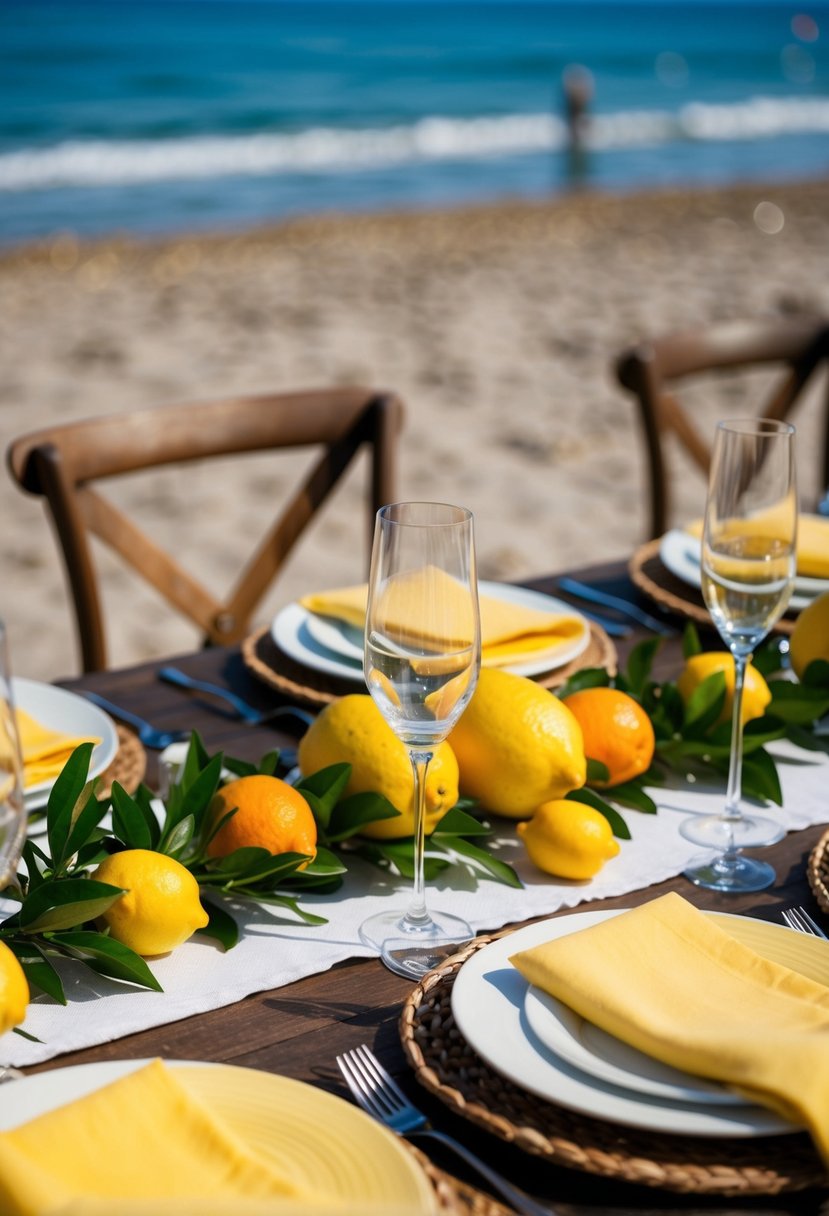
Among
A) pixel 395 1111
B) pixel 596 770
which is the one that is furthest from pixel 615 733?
pixel 395 1111

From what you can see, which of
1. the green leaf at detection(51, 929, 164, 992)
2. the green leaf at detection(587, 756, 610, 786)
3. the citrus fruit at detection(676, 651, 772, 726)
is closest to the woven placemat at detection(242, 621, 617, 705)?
the citrus fruit at detection(676, 651, 772, 726)

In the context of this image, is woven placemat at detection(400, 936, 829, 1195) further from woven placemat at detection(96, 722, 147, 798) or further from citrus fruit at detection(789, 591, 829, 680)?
citrus fruit at detection(789, 591, 829, 680)

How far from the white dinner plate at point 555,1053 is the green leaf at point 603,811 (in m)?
0.19

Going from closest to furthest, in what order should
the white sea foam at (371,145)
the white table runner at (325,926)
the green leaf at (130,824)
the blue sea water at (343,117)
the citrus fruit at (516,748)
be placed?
the white table runner at (325,926) < the green leaf at (130,824) < the citrus fruit at (516,748) < the blue sea water at (343,117) < the white sea foam at (371,145)

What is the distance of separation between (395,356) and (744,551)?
574 cm

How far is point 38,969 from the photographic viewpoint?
934mm

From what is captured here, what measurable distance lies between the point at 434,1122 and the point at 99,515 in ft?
4.84

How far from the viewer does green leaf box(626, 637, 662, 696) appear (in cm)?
140

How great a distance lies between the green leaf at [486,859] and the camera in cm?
111

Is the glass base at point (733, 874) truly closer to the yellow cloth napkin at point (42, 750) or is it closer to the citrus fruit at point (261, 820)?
the citrus fruit at point (261, 820)

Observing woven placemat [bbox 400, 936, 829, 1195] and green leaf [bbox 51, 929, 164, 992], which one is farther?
green leaf [bbox 51, 929, 164, 992]

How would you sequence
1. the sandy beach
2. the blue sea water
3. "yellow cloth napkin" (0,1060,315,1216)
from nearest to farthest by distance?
1. "yellow cloth napkin" (0,1060,315,1216)
2. the sandy beach
3. the blue sea water

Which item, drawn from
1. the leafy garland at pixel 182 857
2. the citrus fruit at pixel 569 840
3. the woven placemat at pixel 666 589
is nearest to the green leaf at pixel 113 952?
the leafy garland at pixel 182 857

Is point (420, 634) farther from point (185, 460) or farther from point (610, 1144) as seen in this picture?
point (185, 460)
